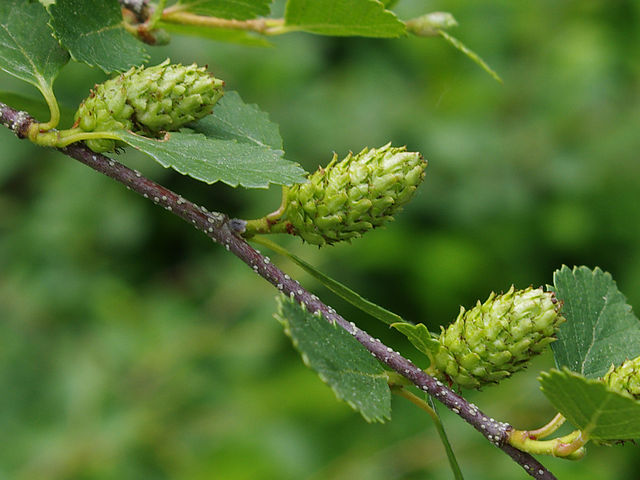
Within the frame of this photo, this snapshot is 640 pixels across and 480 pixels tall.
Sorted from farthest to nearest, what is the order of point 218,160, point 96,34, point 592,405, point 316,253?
1. point 316,253
2. point 96,34
3. point 218,160
4. point 592,405

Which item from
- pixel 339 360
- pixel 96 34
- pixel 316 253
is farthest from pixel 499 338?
pixel 316 253

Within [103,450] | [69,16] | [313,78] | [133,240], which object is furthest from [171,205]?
[313,78]

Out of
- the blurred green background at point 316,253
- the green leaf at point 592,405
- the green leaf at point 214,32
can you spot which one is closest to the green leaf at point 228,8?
the green leaf at point 214,32

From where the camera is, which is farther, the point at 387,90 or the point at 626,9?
the point at 626,9

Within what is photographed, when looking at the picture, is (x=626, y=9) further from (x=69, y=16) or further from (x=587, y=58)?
(x=69, y=16)

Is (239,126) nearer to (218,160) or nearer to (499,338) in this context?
(218,160)

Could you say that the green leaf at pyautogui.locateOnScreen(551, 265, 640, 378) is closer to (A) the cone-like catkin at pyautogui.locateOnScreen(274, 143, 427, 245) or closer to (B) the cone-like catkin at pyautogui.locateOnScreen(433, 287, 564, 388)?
(B) the cone-like catkin at pyautogui.locateOnScreen(433, 287, 564, 388)

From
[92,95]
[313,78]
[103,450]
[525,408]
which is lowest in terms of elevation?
[525,408]

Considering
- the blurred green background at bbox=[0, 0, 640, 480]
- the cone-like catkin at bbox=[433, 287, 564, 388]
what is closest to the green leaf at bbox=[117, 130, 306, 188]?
the cone-like catkin at bbox=[433, 287, 564, 388]
